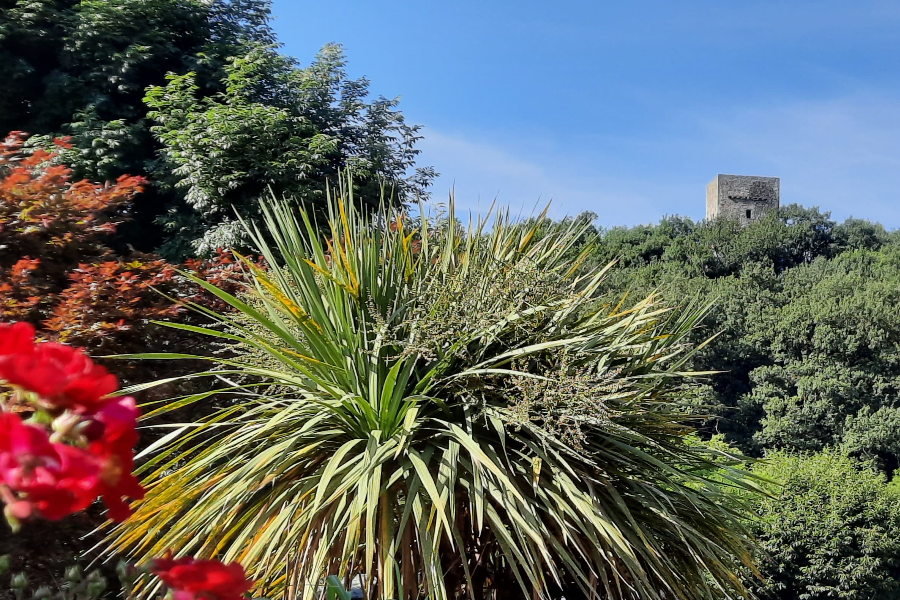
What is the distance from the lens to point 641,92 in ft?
54.5

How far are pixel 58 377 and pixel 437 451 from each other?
174 cm

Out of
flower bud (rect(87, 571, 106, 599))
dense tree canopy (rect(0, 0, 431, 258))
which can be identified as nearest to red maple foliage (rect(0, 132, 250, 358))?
flower bud (rect(87, 571, 106, 599))

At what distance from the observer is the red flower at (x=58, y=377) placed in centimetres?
69

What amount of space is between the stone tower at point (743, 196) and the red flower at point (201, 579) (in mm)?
33415

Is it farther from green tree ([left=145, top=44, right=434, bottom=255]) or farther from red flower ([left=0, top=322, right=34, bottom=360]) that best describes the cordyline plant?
green tree ([left=145, top=44, right=434, bottom=255])

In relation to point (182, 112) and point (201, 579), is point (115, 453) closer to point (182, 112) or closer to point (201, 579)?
point (201, 579)

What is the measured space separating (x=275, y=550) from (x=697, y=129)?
1789cm

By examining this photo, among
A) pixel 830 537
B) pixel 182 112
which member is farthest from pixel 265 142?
pixel 830 537

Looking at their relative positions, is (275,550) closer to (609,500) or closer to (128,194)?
(609,500)

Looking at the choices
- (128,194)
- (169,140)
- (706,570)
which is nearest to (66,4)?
(169,140)

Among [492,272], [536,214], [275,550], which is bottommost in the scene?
[275,550]

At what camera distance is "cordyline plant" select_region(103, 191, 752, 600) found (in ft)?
6.91

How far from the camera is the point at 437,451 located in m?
2.33

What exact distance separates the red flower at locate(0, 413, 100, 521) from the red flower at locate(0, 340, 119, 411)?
4cm
